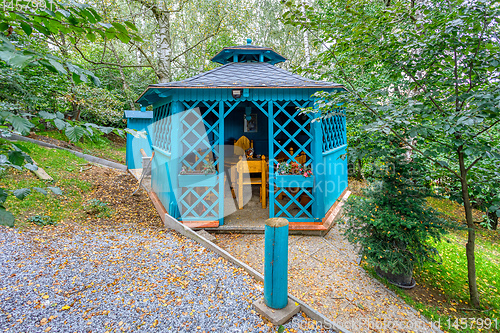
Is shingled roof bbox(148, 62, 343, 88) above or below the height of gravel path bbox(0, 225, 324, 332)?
above

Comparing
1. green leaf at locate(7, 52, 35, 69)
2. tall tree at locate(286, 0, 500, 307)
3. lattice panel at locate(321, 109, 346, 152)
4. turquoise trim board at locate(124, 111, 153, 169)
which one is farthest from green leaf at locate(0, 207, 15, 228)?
turquoise trim board at locate(124, 111, 153, 169)

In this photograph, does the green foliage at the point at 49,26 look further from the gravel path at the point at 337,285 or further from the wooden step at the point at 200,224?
the wooden step at the point at 200,224


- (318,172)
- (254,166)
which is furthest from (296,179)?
(254,166)

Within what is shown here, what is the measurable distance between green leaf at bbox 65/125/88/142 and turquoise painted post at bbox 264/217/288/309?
66.9 inches

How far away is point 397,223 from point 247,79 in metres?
3.39

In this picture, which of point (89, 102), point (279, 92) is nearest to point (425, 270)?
point (279, 92)

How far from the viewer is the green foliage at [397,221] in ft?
9.50

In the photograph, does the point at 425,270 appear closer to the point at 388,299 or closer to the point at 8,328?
the point at 388,299

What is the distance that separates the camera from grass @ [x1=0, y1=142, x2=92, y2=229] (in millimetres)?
4430

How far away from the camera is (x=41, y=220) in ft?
13.6

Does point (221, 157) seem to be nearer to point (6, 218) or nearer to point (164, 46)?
point (6, 218)

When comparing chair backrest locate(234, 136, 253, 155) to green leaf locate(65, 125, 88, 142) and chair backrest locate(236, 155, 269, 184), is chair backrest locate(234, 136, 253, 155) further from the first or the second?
green leaf locate(65, 125, 88, 142)

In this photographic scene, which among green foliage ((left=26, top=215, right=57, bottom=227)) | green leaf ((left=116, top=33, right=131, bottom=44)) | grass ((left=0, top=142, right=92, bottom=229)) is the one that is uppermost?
green leaf ((left=116, top=33, right=131, bottom=44))

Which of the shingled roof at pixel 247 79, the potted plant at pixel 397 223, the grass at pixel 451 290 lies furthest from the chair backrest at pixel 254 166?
the grass at pixel 451 290
